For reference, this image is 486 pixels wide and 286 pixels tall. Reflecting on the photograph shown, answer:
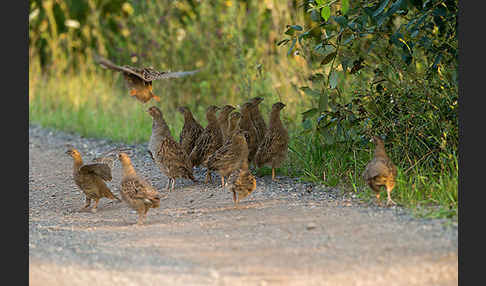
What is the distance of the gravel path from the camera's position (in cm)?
439

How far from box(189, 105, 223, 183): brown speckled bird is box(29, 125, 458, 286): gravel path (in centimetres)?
46

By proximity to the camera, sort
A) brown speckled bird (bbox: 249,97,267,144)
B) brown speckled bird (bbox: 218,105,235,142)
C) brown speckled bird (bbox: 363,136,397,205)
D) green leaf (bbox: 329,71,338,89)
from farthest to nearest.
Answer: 1. brown speckled bird (bbox: 218,105,235,142)
2. brown speckled bird (bbox: 249,97,267,144)
3. green leaf (bbox: 329,71,338,89)
4. brown speckled bird (bbox: 363,136,397,205)

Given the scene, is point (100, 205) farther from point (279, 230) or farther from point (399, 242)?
point (399, 242)

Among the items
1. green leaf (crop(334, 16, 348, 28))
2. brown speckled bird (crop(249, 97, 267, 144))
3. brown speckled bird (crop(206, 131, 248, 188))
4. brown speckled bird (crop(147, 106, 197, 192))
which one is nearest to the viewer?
green leaf (crop(334, 16, 348, 28))

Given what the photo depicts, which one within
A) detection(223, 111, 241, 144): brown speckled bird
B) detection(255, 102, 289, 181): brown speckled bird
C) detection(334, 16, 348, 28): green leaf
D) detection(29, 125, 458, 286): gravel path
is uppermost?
detection(334, 16, 348, 28): green leaf

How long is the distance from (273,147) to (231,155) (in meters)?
0.50

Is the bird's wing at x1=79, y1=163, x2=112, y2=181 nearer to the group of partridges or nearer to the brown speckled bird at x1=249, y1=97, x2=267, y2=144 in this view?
the group of partridges

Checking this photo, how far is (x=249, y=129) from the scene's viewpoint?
755 centimetres

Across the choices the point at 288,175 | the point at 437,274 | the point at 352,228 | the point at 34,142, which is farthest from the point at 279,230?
the point at 34,142

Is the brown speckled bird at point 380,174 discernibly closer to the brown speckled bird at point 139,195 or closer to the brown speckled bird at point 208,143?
the brown speckled bird at point 139,195

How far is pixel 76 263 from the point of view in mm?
4699

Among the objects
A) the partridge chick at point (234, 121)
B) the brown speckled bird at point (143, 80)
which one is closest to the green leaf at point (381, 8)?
the partridge chick at point (234, 121)

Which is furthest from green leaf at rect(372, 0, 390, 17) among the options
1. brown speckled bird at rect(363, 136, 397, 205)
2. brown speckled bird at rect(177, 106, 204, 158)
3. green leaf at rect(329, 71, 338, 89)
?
brown speckled bird at rect(177, 106, 204, 158)

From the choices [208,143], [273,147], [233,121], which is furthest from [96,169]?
[273,147]
